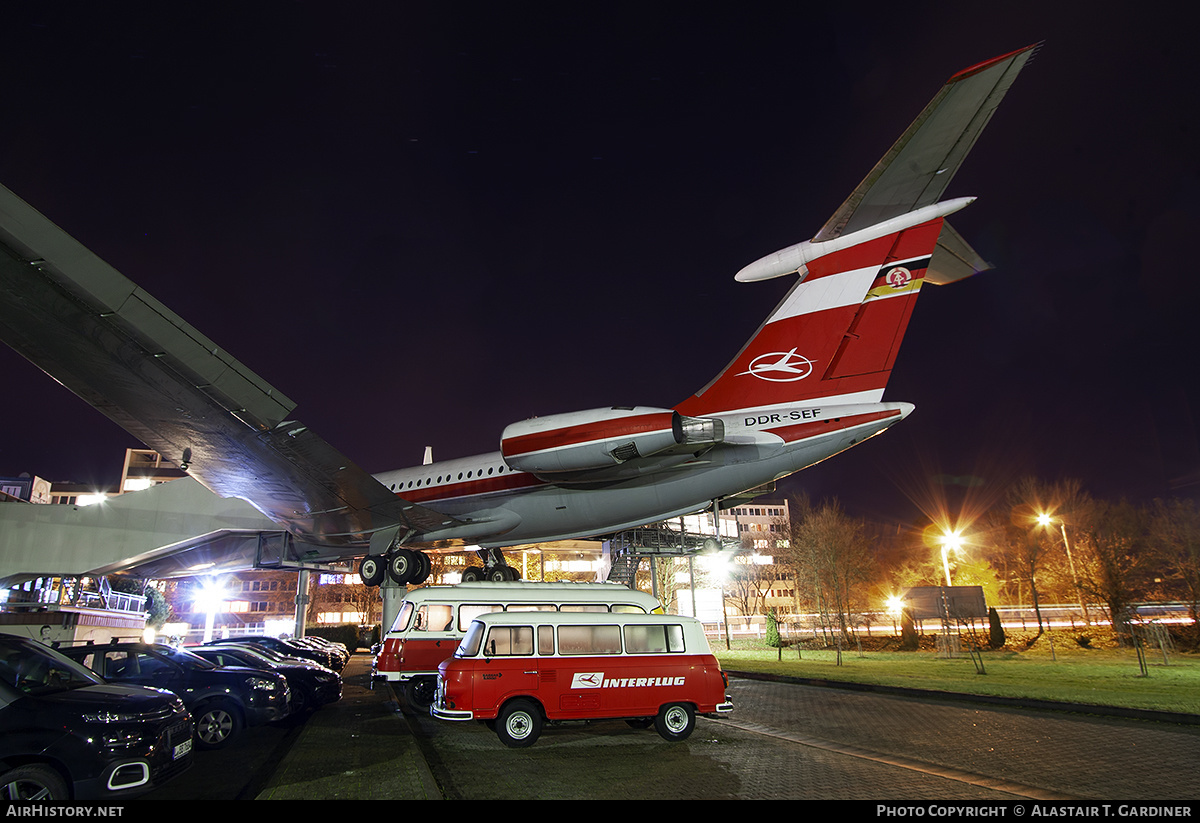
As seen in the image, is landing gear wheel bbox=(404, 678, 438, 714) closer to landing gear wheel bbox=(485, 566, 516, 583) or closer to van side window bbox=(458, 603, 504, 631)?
van side window bbox=(458, 603, 504, 631)

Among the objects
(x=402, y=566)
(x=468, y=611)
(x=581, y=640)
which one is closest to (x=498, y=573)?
(x=402, y=566)

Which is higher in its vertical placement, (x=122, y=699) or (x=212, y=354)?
(x=212, y=354)

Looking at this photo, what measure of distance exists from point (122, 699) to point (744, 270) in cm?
1191

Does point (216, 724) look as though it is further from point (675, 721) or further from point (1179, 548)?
point (1179, 548)

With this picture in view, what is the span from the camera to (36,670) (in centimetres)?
674

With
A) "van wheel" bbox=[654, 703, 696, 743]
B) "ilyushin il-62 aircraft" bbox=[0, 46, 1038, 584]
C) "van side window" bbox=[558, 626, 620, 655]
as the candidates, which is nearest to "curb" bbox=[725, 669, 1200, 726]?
"ilyushin il-62 aircraft" bbox=[0, 46, 1038, 584]

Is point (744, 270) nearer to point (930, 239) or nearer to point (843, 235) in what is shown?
point (843, 235)

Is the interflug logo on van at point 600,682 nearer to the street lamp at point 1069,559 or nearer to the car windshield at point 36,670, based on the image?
the car windshield at point 36,670

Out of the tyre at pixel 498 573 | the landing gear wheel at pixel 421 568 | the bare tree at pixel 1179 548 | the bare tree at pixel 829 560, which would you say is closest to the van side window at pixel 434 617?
the landing gear wheel at pixel 421 568

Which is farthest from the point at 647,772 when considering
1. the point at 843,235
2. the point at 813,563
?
the point at 813,563

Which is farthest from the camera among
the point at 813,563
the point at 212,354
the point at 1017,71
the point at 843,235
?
the point at 813,563

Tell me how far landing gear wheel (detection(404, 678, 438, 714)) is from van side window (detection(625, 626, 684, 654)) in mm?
5563

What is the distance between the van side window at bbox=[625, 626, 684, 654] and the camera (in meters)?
10.5

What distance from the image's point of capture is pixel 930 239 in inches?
499
